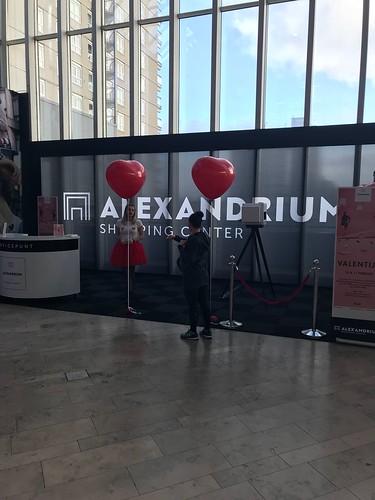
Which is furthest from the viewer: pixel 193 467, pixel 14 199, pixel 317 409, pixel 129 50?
pixel 14 199

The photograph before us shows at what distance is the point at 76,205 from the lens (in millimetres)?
10070

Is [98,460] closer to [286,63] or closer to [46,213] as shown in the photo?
[46,213]

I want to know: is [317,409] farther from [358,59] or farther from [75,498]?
[358,59]

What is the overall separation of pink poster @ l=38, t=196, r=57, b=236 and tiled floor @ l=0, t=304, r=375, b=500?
490 centimetres

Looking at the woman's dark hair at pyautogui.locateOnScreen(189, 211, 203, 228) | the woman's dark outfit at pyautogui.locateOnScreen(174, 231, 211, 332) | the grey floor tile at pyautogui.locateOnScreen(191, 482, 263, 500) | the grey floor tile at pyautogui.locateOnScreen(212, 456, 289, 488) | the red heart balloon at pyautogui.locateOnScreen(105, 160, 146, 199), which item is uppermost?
the red heart balloon at pyautogui.locateOnScreen(105, 160, 146, 199)

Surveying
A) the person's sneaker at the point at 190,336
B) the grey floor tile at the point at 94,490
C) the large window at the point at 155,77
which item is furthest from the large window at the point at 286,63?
the grey floor tile at the point at 94,490

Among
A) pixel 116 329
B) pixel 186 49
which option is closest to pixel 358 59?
pixel 186 49

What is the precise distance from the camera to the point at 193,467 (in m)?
2.35

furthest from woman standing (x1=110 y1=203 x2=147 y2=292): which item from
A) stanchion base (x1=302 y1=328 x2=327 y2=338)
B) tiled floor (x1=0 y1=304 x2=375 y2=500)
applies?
stanchion base (x1=302 y1=328 x2=327 y2=338)

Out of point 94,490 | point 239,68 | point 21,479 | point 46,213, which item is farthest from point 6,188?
point 94,490

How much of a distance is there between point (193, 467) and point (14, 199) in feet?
30.8

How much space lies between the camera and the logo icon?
9.98 metres

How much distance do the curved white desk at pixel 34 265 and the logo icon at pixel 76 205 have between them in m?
3.60

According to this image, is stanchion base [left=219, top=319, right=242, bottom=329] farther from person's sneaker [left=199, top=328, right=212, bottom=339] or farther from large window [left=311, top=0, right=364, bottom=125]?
large window [left=311, top=0, right=364, bottom=125]
